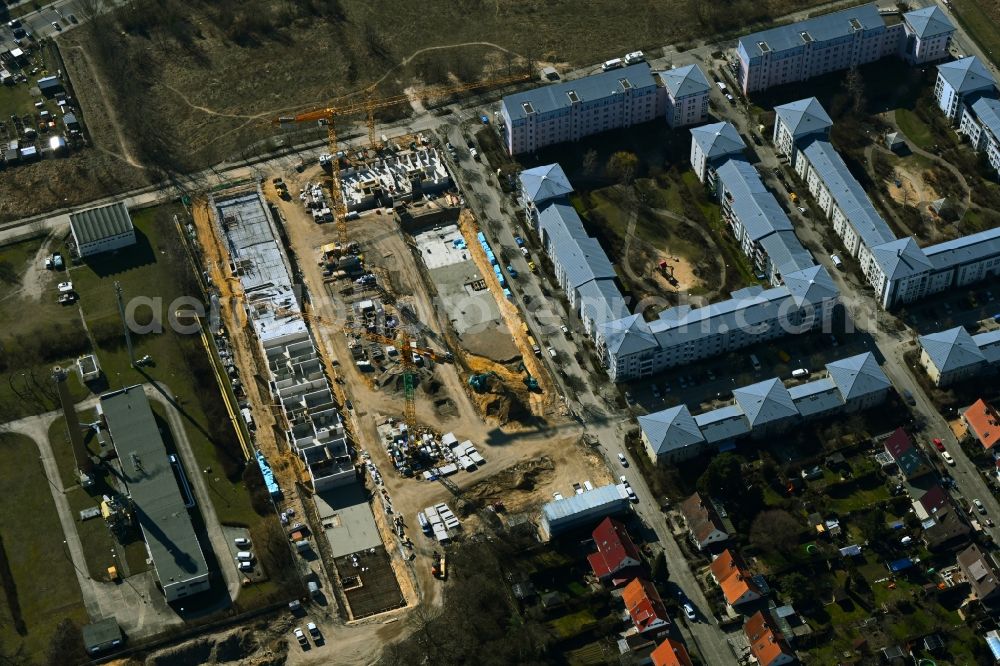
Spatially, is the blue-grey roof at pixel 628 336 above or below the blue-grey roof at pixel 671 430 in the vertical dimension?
above

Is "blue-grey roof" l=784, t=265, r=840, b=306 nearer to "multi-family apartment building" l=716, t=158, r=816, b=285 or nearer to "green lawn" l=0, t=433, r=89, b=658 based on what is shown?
"multi-family apartment building" l=716, t=158, r=816, b=285

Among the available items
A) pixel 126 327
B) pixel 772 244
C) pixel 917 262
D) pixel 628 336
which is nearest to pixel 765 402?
pixel 628 336

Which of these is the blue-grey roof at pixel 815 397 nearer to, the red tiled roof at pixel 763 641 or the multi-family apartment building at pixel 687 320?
the multi-family apartment building at pixel 687 320

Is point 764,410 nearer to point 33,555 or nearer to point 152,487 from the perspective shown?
point 152,487

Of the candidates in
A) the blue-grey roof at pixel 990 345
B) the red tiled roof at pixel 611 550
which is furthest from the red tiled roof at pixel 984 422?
the red tiled roof at pixel 611 550

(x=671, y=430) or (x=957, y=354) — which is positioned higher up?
(x=671, y=430)

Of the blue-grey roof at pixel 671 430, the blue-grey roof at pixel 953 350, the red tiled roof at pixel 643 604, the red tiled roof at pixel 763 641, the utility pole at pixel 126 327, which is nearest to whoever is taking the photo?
the red tiled roof at pixel 763 641

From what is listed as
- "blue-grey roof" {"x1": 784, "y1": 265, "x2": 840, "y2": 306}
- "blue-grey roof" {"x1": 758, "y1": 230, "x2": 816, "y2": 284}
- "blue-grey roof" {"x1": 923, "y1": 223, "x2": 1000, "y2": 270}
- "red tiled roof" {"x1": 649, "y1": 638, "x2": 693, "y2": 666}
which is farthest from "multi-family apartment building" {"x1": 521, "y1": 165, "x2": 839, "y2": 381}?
"red tiled roof" {"x1": 649, "y1": 638, "x2": 693, "y2": 666}
